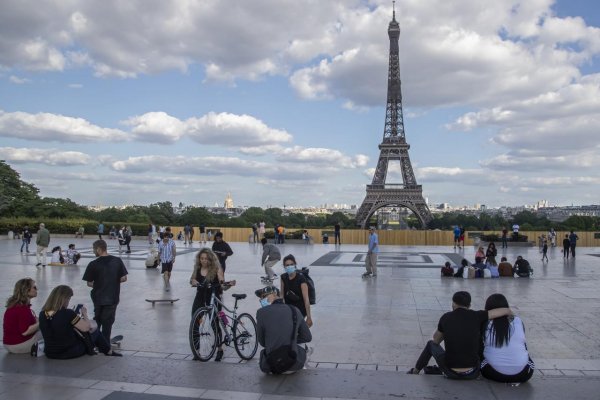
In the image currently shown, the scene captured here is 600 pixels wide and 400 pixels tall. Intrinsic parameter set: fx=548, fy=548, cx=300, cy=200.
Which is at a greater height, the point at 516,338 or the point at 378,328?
the point at 516,338

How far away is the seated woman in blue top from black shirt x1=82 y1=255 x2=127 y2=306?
668mm

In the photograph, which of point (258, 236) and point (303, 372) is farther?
point (258, 236)

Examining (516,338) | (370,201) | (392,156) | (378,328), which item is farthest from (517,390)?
(392,156)

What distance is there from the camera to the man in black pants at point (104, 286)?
287 inches

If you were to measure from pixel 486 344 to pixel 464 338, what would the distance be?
11.9 inches

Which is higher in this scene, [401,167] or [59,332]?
[401,167]

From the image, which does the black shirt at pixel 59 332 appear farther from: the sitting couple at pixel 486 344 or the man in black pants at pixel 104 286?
the sitting couple at pixel 486 344

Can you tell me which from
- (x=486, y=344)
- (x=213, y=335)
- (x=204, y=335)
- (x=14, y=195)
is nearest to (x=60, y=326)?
(x=204, y=335)

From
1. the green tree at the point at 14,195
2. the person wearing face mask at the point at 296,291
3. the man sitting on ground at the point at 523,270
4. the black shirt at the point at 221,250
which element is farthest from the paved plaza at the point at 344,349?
the green tree at the point at 14,195

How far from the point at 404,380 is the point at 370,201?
69666mm

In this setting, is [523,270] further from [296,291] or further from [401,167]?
[401,167]

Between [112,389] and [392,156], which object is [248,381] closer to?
[112,389]

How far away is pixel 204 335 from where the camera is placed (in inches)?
273

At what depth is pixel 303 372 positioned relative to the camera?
6262 millimetres
